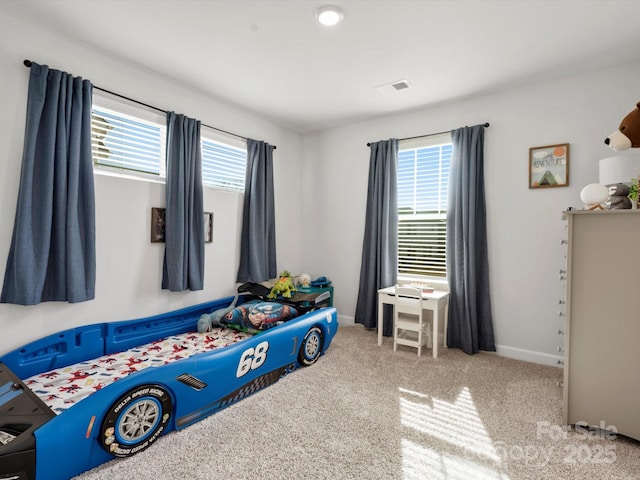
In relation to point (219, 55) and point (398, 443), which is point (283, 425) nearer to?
point (398, 443)

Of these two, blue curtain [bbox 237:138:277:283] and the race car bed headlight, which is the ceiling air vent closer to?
blue curtain [bbox 237:138:277:283]

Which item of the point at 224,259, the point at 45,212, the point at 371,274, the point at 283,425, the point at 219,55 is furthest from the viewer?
the point at 371,274

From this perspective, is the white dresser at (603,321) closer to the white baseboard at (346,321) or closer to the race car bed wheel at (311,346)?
the race car bed wheel at (311,346)

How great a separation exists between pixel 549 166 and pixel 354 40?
2.05 metres

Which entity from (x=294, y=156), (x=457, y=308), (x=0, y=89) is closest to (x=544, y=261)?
(x=457, y=308)

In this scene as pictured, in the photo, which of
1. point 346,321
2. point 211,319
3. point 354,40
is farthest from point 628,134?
point 211,319

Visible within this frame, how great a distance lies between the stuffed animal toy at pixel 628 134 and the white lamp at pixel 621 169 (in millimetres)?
77

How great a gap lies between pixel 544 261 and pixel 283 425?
264 cm

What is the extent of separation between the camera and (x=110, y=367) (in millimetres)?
2184

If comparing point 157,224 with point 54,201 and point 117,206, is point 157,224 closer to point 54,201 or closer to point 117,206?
point 117,206

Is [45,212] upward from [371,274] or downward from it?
upward

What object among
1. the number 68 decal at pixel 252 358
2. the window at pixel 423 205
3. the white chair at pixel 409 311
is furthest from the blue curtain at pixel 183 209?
the window at pixel 423 205

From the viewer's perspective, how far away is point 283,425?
1.93m

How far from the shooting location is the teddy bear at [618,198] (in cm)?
187
